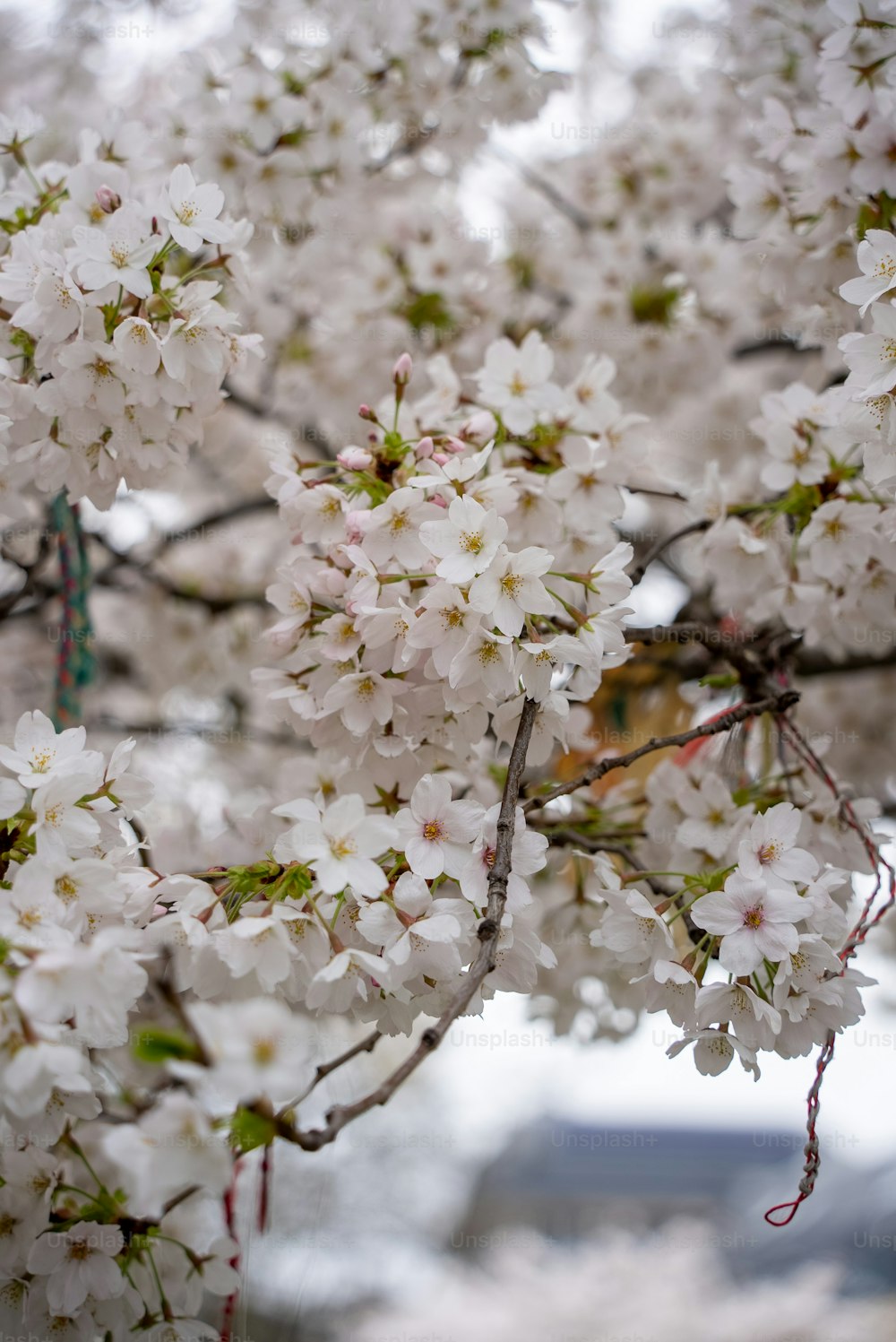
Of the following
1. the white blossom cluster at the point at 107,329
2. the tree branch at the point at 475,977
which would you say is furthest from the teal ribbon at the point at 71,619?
the tree branch at the point at 475,977

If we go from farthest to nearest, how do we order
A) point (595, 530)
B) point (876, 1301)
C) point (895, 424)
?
1. point (876, 1301)
2. point (595, 530)
3. point (895, 424)

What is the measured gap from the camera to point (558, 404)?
1370 mm

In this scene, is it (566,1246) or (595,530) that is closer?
(595,530)

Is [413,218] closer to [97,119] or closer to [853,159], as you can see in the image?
[853,159]

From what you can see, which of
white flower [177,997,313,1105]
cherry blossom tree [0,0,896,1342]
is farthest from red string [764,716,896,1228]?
white flower [177,997,313,1105]

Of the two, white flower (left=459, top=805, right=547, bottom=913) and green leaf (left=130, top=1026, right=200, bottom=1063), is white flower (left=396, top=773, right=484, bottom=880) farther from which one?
green leaf (left=130, top=1026, right=200, bottom=1063)

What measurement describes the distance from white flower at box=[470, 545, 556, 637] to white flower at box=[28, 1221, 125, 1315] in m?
0.72

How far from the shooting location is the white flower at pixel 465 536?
3.29 feet

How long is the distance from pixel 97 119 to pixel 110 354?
2.50 metres

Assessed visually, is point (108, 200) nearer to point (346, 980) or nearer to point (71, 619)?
point (71, 619)

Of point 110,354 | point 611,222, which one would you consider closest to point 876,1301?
point 611,222

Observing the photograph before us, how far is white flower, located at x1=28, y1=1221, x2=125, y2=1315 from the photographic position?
103cm

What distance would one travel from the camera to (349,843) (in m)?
0.91

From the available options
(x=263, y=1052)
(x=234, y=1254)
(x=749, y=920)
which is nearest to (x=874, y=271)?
(x=749, y=920)
